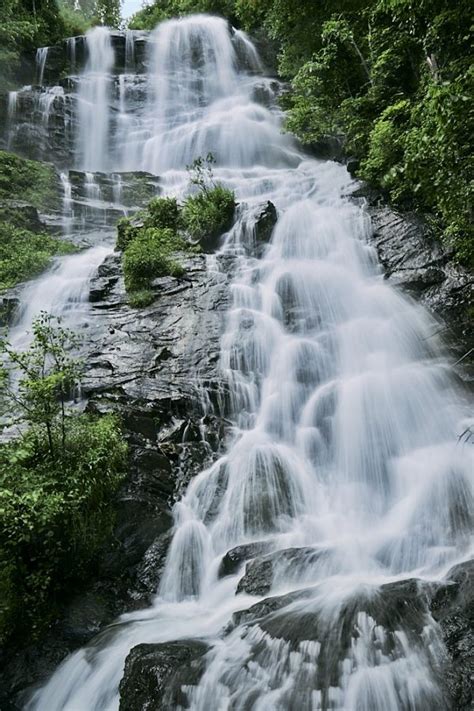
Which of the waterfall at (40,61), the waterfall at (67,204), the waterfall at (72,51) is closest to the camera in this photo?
the waterfall at (67,204)

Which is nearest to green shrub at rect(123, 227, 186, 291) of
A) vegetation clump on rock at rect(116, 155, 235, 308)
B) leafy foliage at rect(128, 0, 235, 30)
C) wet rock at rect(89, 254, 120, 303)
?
vegetation clump on rock at rect(116, 155, 235, 308)

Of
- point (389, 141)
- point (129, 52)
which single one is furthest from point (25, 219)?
point (129, 52)

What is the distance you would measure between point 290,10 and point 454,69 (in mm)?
12452

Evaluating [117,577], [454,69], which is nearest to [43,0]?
[454,69]

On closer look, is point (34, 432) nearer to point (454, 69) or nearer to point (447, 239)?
point (454, 69)

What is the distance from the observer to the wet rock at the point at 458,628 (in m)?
2.94

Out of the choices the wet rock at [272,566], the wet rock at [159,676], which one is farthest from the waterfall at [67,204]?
the wet rock at [159,676]

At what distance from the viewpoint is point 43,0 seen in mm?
23438

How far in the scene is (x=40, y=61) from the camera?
856 inches

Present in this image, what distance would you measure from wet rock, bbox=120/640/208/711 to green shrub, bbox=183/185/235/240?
30.8 feet

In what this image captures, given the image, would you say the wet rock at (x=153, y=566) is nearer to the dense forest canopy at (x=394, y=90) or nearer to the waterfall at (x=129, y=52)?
the dense forest canopy at (x=394, y=90)

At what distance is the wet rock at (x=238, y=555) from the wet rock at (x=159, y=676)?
1.31 metres

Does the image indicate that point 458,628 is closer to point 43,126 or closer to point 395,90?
point 395,90

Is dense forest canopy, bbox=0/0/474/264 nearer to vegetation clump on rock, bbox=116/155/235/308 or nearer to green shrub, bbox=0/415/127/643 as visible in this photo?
vegetation clump on rock, bbox=116/155/235/308
